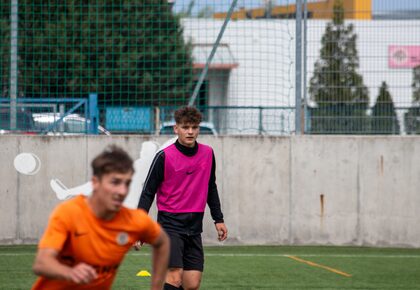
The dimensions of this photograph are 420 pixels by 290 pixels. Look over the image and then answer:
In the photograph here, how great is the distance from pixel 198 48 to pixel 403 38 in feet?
12.2

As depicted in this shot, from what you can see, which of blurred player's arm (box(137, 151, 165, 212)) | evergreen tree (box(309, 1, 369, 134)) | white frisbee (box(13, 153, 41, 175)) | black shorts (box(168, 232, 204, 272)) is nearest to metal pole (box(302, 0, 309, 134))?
evergreen tree (box(309, 1, 369, 134))

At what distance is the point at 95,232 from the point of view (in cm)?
480

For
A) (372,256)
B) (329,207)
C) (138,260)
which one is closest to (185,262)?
(138,260)

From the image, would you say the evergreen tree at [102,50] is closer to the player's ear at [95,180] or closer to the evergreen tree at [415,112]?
the evergreen tree at [415,112]

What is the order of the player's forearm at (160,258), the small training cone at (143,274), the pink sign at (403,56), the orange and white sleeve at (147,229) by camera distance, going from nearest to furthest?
the orange and white sleeve at (147,229), the player's forearm at (160,258), the small training cone at (143,274), the pink sign at (403,56)

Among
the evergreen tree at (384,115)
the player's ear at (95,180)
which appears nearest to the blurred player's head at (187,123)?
the player's ear at (95,180)

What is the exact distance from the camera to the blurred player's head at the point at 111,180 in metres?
4.66

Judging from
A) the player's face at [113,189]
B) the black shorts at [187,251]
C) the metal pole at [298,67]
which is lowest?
the black shorts at [187,251]

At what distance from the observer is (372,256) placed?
44.5 ft

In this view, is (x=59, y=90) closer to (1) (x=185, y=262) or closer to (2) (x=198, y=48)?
(2) (x=198, y=48)

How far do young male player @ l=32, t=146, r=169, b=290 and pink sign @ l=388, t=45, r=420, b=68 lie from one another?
10486mm

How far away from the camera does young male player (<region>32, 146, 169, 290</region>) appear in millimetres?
4609

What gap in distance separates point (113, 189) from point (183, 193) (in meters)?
3.46

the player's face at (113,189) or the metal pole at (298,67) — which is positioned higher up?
the metal pole at (298,67)
